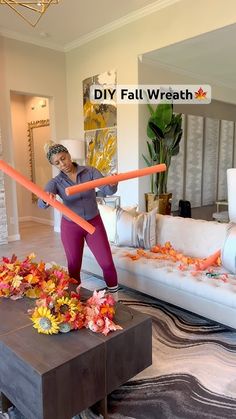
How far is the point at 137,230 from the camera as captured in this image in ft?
9.81

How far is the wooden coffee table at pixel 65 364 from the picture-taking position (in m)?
1.23

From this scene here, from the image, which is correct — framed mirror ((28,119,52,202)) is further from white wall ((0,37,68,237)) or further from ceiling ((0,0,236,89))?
ceiling ((0,0,236,89))

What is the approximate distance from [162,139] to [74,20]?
204cm

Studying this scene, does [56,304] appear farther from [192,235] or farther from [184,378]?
[192,235]

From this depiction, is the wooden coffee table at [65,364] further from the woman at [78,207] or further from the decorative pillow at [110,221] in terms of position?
the decorative pillow at [110,221]

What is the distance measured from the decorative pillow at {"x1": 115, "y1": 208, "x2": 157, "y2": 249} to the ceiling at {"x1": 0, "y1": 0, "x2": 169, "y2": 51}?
2.74 metres

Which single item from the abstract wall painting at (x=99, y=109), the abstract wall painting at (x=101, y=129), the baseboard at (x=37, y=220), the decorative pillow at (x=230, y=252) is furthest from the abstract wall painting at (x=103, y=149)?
the decorative pillow at (x=230, y=252)

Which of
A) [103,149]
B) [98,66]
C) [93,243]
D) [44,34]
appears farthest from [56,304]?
[44,34]

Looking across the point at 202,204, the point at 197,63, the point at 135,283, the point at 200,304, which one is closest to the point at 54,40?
the point at 197,63

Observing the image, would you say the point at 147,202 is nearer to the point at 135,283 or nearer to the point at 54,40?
the point at 135,283

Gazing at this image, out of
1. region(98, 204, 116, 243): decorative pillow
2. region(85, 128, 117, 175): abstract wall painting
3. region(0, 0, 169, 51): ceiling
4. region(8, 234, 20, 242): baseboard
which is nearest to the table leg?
region(98, 204, 116, 243): decorative pillow

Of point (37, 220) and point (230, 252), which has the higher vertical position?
Answer: point (230, 252)

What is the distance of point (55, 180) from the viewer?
7.09 ft

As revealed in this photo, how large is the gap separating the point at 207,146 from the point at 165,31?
7.67 ft
